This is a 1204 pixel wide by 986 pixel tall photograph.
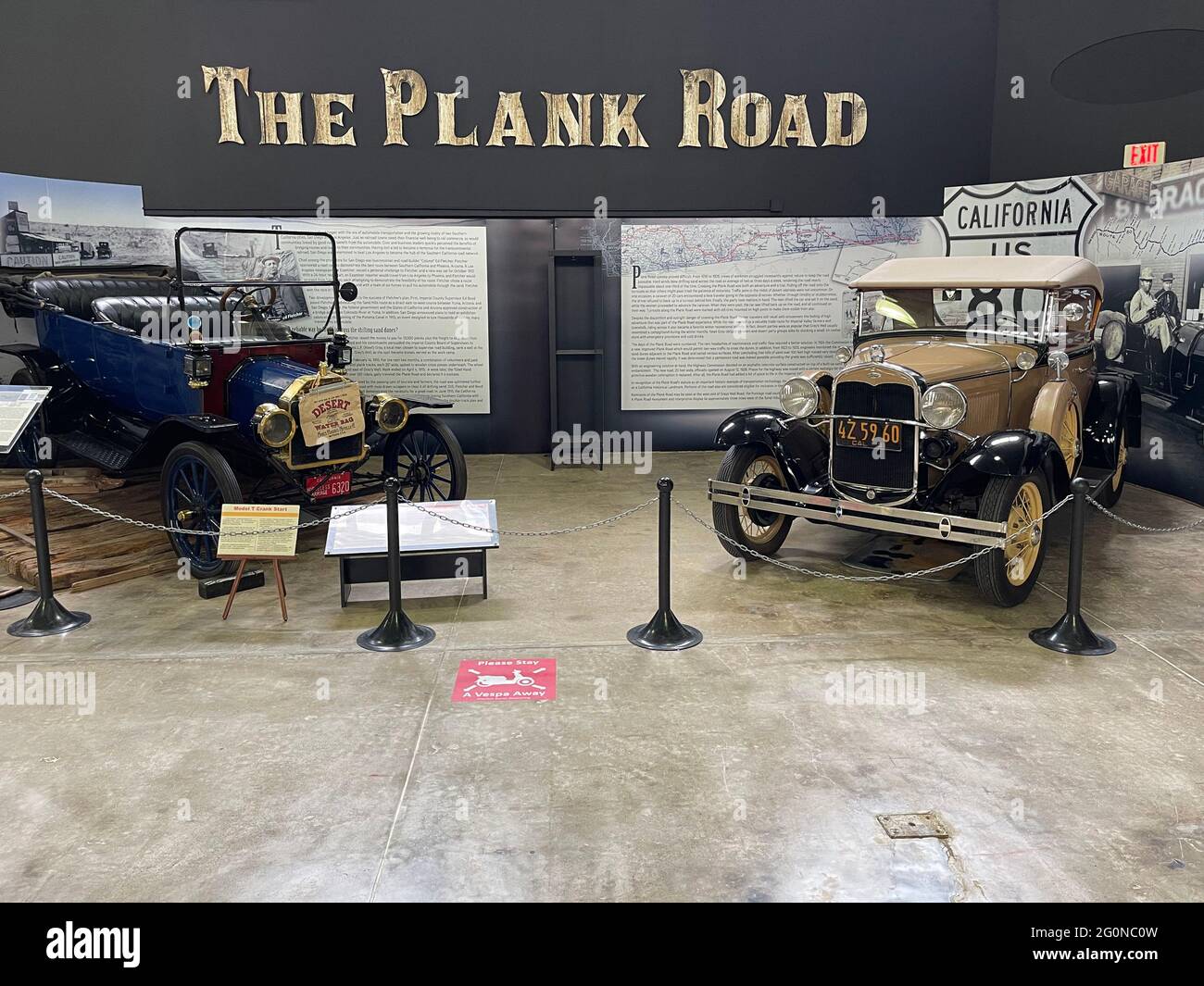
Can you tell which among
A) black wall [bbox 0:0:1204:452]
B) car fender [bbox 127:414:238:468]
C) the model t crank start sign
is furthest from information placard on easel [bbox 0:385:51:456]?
black wall [bbox 0:0:1204:452]

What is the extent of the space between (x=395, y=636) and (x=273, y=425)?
5.68 ft

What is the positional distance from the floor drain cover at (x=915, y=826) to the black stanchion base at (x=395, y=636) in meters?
2.43

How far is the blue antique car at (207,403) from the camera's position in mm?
6066

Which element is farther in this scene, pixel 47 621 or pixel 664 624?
pixel 47 621

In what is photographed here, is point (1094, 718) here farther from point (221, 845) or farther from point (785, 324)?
point (785, 324)

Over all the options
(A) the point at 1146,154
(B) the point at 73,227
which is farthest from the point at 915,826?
(B) the point at 73,227

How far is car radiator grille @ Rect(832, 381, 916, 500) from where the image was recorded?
5.54 meters

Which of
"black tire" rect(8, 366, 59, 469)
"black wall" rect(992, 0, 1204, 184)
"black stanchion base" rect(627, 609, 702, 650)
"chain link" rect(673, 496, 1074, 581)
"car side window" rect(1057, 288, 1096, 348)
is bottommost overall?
"black stanchion base" rect(627, 609, 702, 650)

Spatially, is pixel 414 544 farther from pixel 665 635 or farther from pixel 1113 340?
pixel 1113 340

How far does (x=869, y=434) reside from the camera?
569cm

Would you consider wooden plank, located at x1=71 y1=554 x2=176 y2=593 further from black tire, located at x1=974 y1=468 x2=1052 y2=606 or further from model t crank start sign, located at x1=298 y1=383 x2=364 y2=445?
black tire, located at x1=974 y1=468 x2=1052 y2=606

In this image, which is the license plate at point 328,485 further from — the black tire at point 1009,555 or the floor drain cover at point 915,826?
the floor drain cover at point 915,826

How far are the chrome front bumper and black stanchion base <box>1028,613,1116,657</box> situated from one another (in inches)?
19.0

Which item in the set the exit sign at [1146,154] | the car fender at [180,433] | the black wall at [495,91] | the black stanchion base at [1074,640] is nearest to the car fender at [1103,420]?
the exit sign at [1146,154]
